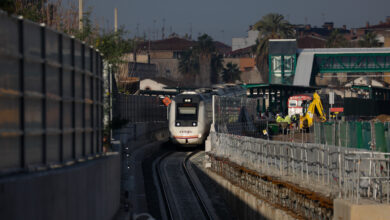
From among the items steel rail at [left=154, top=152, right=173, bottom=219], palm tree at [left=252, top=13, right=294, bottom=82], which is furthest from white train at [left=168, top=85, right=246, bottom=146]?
palm tree at [left=252, top=13, right=294, bottom=82]

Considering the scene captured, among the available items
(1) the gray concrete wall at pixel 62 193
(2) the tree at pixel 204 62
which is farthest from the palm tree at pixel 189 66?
(1) the gray concrete wall at pixel 62 193

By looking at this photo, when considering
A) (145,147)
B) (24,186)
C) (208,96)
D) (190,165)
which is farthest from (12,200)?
(208,96)

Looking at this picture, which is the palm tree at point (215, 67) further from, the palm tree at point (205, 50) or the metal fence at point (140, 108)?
the metal fence at point (140, 108)

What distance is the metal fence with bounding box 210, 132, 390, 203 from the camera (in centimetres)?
1336

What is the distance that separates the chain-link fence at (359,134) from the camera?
22.2m

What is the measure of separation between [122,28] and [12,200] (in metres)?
16.7

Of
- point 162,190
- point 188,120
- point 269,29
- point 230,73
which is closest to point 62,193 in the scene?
point 162,190

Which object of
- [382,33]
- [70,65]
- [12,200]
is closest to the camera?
[12,200]

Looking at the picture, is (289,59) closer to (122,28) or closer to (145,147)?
(145,147)

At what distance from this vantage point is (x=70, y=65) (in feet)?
36.0

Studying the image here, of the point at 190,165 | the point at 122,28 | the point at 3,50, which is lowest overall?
the point at 190,165

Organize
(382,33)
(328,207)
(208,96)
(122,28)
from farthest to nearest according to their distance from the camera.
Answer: (382,33)
(208,96)
(122,28)
(328,207)

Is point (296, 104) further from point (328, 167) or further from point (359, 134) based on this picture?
point (328, 167)

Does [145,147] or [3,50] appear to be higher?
[3,50]
